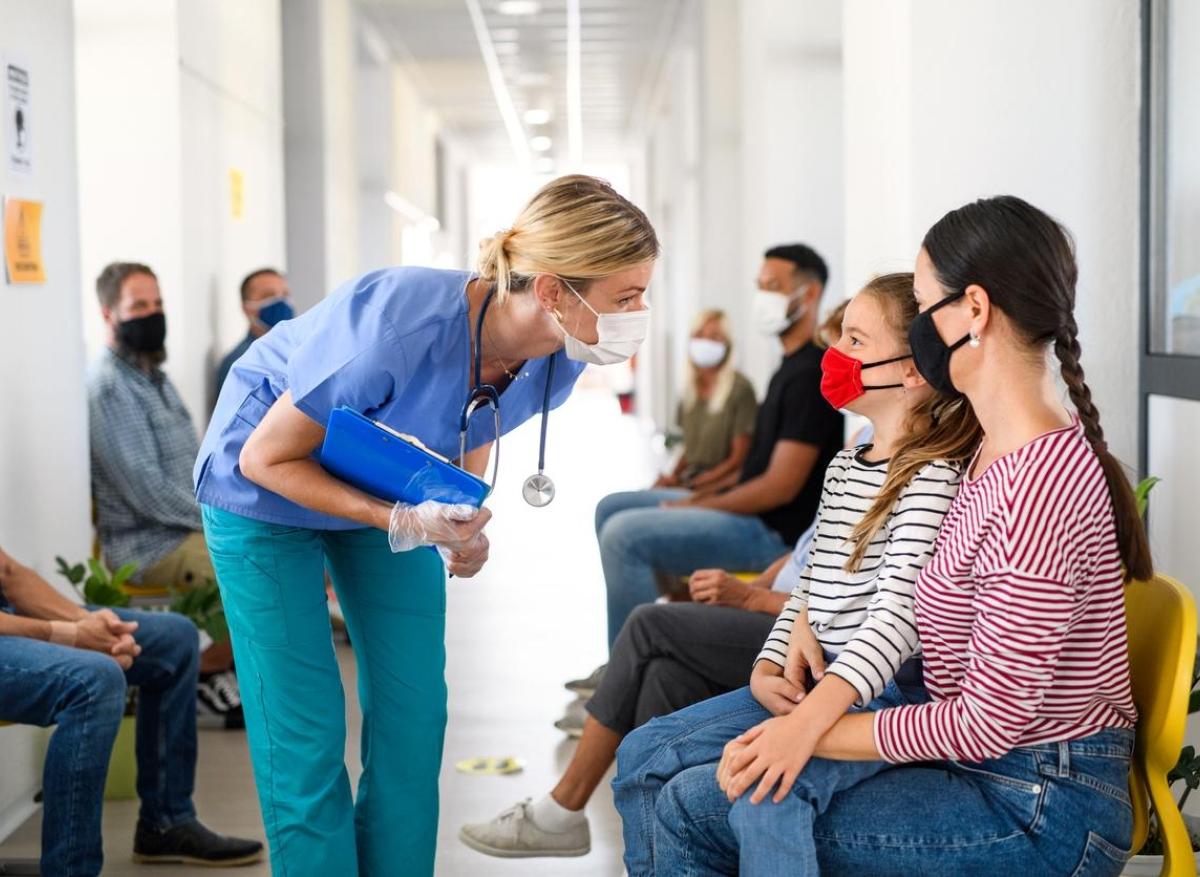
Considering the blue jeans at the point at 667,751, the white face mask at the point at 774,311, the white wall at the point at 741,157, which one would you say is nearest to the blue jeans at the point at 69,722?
the blue jeans at the point at 667,751

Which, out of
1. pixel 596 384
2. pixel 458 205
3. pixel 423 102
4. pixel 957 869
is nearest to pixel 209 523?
pixel 957 869

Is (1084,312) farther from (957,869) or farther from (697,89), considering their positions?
(697,89)

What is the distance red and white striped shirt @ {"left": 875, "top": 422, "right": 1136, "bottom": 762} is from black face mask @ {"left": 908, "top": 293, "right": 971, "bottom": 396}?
0.16 metres

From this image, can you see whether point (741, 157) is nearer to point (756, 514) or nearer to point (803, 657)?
point (756, 514)

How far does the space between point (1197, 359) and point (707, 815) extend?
1374 mm

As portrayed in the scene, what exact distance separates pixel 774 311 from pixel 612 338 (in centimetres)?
215

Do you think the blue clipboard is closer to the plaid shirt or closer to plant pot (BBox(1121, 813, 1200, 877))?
plant pot (BBox(1121, 813, 1200, 877))

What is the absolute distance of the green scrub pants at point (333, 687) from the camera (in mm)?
2207

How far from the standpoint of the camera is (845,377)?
210 cm

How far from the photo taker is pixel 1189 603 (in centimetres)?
172

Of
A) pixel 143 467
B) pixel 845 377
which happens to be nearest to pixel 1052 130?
pixel 845 377

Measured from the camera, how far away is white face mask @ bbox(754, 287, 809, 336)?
4.24 m

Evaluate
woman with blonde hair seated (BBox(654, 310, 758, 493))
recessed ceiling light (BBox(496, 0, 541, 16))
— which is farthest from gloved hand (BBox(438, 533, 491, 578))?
recessed ceiling light (BBox(496, 0, 541, 16))

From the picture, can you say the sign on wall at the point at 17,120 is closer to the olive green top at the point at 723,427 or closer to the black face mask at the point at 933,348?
the black face mask at the point at 933,348
